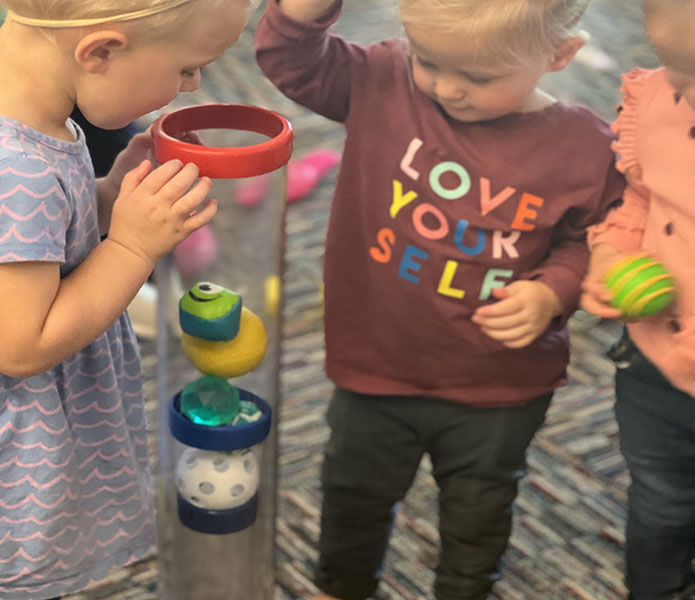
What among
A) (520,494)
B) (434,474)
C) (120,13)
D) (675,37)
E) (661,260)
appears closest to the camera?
(120,13)

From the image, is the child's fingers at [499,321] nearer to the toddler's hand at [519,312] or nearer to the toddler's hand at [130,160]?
the toddler's hand at [519,312]

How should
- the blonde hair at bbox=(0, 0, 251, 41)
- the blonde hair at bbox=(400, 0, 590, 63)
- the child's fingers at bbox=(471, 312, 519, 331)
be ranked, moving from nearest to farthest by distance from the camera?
the blonde hair at bbox=(0, 0, 251, 41), the blonde hair at bbox=(400, 0, 590, 63), the child's fingers at bbox=(471, 312, 519, 331)

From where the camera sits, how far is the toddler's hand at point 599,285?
Result: 0.92 meters

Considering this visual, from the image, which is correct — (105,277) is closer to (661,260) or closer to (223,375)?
(223,375)

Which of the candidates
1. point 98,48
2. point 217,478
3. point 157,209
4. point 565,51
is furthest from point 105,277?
point 565,51

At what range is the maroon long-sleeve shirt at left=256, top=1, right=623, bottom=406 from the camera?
0.92 meters

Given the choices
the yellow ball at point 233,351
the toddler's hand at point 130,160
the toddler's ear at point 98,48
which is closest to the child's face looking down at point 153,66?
the toddler's ear at point 98,48

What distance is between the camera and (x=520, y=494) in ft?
4.65

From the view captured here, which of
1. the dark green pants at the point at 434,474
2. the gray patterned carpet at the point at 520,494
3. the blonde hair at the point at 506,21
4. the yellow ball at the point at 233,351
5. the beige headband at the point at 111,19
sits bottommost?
the gray patterned carpet at the point at 520,494

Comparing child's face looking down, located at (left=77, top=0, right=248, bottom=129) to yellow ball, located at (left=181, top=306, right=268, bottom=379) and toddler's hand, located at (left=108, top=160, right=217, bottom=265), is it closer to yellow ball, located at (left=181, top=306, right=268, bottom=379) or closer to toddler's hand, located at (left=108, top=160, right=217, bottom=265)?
toddler's hand, located at (left=108, top=160, right=217, bottom=265)

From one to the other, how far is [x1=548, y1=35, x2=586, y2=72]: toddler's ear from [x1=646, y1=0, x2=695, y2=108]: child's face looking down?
6 centimetres

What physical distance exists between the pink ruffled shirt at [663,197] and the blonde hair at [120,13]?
0.40m

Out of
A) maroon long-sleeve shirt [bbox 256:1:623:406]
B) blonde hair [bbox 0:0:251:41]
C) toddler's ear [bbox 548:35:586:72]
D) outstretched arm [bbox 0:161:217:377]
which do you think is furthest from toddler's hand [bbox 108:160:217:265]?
toddler's ear [bbox 548:35:586:72]

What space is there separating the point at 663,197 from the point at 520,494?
63 centimetres
